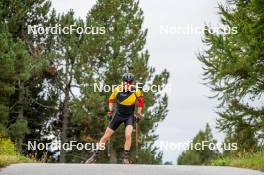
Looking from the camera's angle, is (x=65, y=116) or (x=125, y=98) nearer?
(x=125, y=98)

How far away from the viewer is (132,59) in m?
42.5

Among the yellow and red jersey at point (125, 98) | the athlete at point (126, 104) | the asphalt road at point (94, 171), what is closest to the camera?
the asphalt road at point (94, 171)

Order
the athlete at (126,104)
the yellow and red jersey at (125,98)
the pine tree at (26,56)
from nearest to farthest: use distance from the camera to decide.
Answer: the athlete at (126,104)
the yellow and red jersey at (125,98)
the pine tree at (26,56)

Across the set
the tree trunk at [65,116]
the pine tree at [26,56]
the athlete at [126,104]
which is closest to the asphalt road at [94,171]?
the athlete at [126,104]

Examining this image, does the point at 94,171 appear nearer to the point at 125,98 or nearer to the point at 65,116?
the point at 125,98

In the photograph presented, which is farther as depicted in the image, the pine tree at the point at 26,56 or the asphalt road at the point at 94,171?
the pine tree at the point at 26,56

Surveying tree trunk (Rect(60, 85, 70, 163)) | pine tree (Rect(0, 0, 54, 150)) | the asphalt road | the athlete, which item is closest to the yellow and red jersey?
the athlete

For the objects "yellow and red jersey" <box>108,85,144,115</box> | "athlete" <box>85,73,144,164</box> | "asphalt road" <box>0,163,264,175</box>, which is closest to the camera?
"asphalt road" <box>0,163,264,175</box>

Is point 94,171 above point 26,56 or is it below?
below

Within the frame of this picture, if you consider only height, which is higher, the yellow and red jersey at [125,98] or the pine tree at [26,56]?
the pine tree at [26,56]

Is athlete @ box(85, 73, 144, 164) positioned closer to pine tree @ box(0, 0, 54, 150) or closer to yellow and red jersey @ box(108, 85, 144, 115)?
yellow and red jersey @ box(108, 85, 144, 115)

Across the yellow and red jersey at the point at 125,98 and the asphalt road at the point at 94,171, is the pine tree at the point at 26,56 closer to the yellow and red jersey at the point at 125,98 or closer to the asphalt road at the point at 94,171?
the yellow and red jersey at the point at 125,98

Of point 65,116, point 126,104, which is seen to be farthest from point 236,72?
point 65,116

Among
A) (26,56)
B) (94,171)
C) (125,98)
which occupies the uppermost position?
(26,56)
